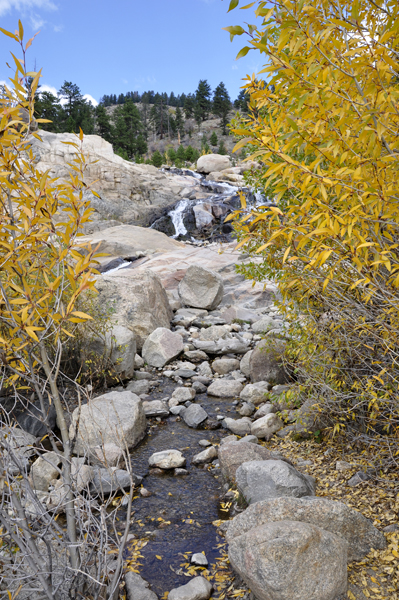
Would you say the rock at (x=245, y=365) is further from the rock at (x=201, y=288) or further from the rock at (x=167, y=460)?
the rock at (x=201, y=288)

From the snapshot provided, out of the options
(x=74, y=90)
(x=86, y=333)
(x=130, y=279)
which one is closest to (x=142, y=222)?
(x=130, y=279)

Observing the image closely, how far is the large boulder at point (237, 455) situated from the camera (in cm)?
428

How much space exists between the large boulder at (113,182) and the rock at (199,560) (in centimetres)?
1910

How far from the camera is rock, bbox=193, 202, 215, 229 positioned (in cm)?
2052

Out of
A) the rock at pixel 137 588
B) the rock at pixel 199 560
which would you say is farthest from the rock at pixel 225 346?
the rock at pixel 137 588

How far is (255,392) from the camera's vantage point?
Answer: 616 centimetres

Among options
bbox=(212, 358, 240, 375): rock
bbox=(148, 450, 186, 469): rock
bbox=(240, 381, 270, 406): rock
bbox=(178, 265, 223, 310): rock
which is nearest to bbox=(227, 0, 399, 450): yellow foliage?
bbox=(148, 450, 186, 469): rock

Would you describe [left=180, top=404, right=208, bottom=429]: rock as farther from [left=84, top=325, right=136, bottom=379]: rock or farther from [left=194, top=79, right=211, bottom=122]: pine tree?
[left=194, top=79, right=211, bottom=122]: pine tree

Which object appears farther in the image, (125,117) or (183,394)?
(125,117)

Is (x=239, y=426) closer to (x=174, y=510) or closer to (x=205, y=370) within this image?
(x=174, y=510)

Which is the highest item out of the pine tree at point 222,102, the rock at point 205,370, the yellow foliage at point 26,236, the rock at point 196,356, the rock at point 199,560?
the pine tree at point 222,102

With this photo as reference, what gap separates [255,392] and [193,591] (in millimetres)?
3436

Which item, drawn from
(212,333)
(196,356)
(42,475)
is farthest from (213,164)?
(42,475)

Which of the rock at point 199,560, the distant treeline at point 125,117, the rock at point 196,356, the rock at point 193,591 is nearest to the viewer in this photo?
the rock at point 193,591
